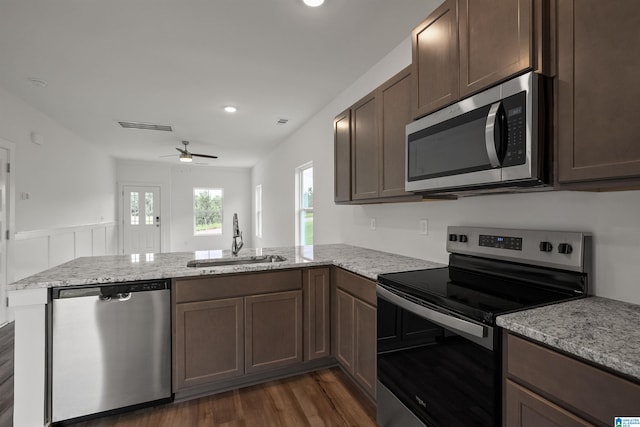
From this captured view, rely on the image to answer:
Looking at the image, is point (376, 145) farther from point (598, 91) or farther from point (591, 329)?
point (591, 329)

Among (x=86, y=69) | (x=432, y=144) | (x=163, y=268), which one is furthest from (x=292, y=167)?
(x=432, y=144)

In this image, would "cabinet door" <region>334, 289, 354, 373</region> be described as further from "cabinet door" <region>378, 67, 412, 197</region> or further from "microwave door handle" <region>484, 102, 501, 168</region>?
"microwave door handle" <region>484, 102, 501, 168</region>

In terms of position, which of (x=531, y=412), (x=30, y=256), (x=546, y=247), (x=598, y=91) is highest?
(x=598, y=91)

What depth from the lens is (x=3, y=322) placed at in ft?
11.0

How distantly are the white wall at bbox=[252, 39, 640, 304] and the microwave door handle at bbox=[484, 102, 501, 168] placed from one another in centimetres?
44

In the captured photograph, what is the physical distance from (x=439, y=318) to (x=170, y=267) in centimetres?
171

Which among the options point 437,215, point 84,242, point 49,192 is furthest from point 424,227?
point 84,242

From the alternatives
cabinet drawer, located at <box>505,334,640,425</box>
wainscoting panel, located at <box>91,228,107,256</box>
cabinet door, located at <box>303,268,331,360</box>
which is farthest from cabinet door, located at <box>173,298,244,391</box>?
wainscoting panel, located at <box>91,228,107,256</box>

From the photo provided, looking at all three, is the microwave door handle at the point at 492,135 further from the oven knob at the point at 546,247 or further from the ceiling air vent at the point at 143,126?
the ceiling air vent at the point at 143,126

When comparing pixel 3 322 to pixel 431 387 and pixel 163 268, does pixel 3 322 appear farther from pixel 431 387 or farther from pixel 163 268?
pixel 431 387

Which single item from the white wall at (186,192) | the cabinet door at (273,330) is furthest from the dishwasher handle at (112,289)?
the white wall at (186,192)

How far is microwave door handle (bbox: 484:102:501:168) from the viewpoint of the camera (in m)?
1.23

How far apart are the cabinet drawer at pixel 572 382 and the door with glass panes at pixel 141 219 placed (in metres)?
8.44

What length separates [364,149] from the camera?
2469mm
